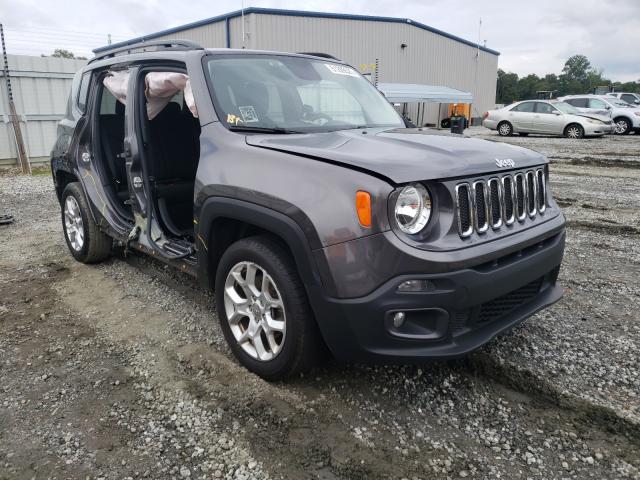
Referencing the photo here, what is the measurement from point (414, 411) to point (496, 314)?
2.24ft

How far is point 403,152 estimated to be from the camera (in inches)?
103

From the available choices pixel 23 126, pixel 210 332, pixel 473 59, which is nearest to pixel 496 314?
pixel 210 332

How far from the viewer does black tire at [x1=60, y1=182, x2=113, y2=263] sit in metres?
4.82

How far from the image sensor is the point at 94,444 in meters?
2.46

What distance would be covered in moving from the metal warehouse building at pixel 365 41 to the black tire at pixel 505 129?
5.63 m

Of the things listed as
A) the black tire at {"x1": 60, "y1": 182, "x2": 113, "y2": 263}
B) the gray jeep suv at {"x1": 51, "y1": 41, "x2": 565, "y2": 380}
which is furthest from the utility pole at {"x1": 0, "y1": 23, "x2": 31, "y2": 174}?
the gray jeep suv at {"x1": 51, "y1": 41, "x2": 565, "y2": 380}

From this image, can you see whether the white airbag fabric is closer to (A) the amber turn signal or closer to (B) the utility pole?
(A) the amber turn signal

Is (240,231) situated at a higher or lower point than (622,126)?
higher

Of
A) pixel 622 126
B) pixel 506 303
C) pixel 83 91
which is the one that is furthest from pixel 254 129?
pixel 622 126

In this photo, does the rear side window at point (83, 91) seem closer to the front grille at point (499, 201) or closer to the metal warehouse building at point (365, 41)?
the front grille at point (499, 201)

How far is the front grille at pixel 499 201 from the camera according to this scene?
252 centimetres

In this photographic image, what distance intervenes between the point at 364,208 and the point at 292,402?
1.18 meters

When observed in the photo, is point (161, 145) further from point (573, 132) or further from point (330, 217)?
point (573, 132)

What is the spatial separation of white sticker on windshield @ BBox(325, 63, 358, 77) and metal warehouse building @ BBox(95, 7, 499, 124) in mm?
15268
